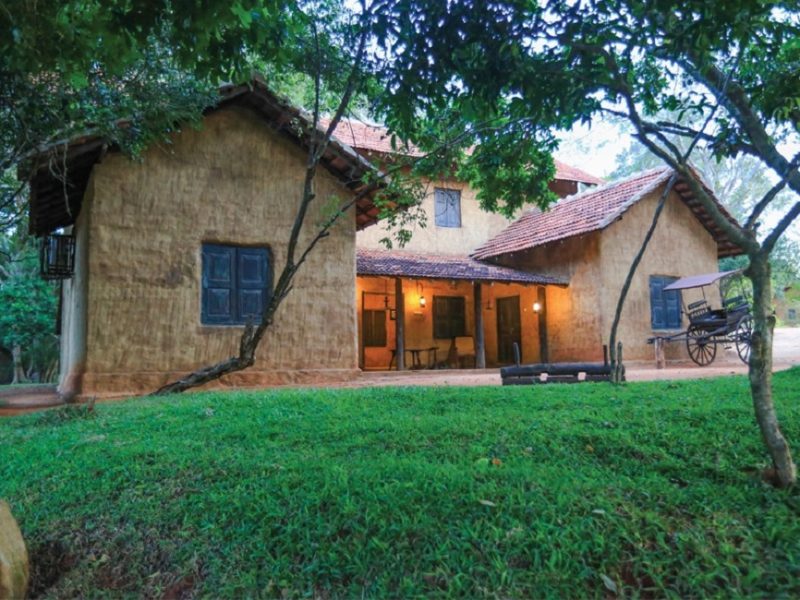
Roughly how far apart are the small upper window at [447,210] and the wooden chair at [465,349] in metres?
3.52

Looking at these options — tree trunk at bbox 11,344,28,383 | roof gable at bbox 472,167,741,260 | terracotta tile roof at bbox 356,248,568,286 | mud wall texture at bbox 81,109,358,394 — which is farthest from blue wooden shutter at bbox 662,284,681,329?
tree trunk at bbox 11,344,28,383

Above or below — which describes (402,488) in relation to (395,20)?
below

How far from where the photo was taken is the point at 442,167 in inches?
264

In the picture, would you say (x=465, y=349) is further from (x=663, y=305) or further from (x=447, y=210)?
(x=663, y=305)

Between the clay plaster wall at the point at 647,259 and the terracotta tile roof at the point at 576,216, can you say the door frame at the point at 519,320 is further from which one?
the clay plaster wall at the point at 647,259

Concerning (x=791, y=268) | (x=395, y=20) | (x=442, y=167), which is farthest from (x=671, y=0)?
(x=791, y=268)

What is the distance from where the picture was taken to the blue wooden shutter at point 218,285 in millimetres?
9477

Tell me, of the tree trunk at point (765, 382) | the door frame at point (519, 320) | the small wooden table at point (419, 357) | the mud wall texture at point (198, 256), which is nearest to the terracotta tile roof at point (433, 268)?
the door frame at point (519, 320)

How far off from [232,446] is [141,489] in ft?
2.93

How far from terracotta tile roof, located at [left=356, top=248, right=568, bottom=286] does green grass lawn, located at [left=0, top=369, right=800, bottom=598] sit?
8341 millimetres

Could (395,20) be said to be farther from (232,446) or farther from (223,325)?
(223,325)

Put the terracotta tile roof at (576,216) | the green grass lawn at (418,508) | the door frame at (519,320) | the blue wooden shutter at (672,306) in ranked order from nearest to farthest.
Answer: the green grass lawn at (418,508) → the terracotta tile roof at (576,216) → the blue wooden shutter at (672,306) → the door frame at (519,320)

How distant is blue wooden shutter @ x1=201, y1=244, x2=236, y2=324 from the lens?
948 cm

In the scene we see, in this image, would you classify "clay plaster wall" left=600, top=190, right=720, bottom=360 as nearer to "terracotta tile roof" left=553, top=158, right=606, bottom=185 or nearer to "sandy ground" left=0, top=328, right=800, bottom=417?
"sandy ground" left=0, top=328, right=800, bottom=417
